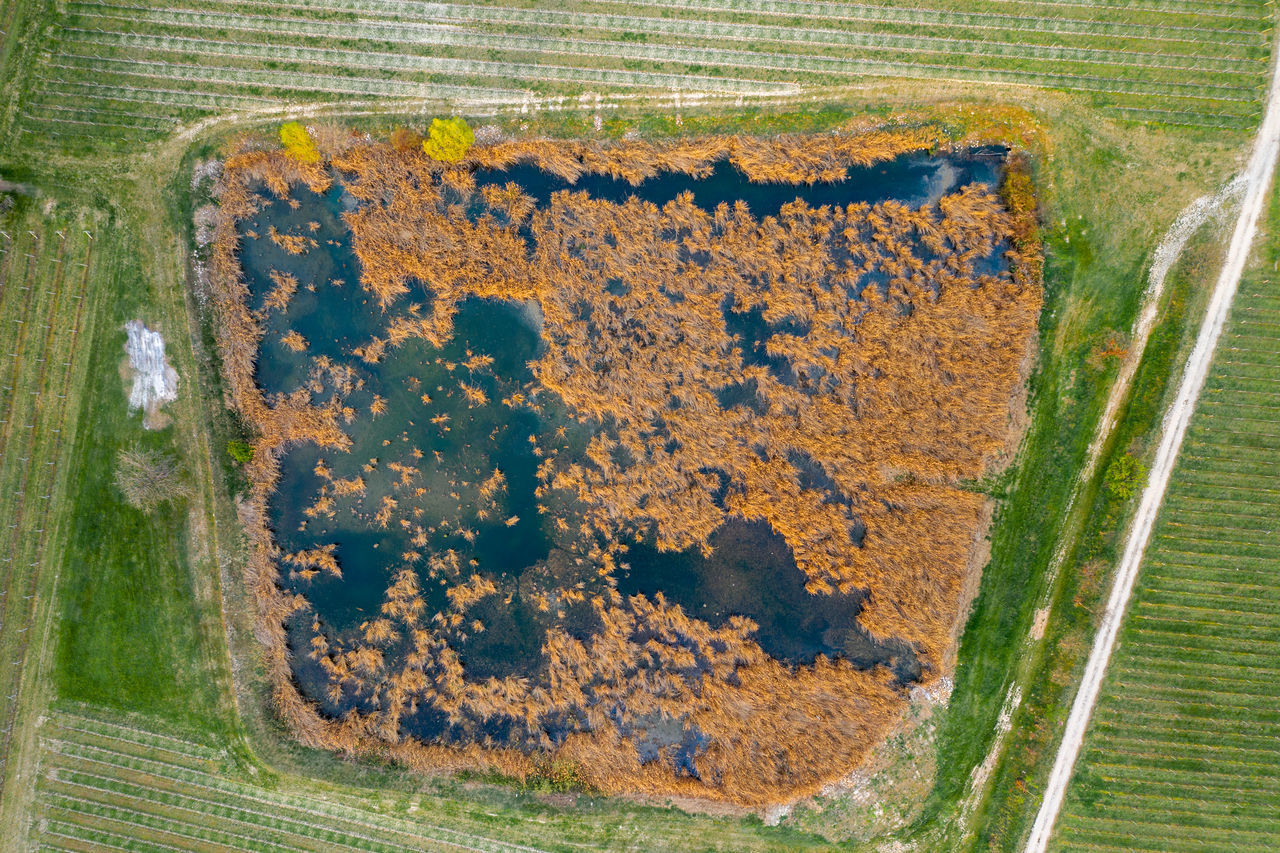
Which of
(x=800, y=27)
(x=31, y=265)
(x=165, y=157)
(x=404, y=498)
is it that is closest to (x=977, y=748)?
(x=404, y=498)

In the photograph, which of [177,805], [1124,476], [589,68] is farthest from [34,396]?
[1124,476]

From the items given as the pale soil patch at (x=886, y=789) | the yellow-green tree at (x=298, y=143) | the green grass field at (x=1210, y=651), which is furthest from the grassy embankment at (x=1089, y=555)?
the yellow-green tree at (x=298, y=143)

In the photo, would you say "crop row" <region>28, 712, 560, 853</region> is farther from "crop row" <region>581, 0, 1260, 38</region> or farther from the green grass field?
"crop row" <region>581, 0, 1260, 38</region>

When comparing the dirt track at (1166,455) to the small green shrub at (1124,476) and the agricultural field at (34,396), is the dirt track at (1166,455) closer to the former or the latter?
the small green shrub at (1124,476)

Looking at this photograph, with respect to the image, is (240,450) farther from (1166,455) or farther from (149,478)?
(1166,455)

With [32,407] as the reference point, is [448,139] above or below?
above
